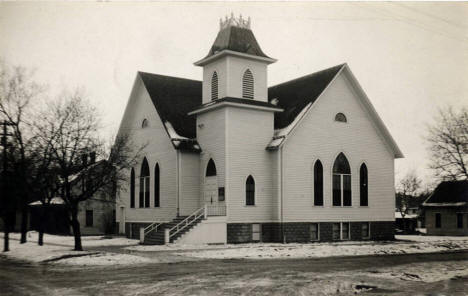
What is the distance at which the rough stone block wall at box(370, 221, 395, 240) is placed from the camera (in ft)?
124

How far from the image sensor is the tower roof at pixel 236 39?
34.9 metres

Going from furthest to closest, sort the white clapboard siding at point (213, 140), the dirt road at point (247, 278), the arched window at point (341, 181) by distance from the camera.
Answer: the arched window at point (341, 181)
the white clapboard siding at point (213, 140)
the dirt road at point (247, 278)

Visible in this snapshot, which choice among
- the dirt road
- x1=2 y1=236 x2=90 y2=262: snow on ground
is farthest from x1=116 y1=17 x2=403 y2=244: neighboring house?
the dirt road

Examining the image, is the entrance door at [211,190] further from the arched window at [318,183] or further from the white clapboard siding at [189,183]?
the arched window at [318,183]

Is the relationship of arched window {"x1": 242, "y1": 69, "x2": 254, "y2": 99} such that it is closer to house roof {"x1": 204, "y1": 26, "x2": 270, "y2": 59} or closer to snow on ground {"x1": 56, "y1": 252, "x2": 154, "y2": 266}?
house roof {"x1": 204, "y1": 26, "x2": 270, "y2": 59}

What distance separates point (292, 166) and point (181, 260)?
1293 cm

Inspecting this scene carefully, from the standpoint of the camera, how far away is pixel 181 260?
912 inches

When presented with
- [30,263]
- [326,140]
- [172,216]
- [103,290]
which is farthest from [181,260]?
[326,140]

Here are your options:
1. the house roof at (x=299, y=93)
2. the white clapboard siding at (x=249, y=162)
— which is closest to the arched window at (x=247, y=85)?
the white clapboard siding at (x=249, y=162)

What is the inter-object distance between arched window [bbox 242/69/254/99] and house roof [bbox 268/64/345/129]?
2675mm

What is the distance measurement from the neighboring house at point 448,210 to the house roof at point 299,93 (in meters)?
18.6

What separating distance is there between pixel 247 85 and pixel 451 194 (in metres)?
25.0

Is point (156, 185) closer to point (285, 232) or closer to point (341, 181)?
point (285, 232)

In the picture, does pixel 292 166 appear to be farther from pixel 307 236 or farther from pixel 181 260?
pixel 181 260
